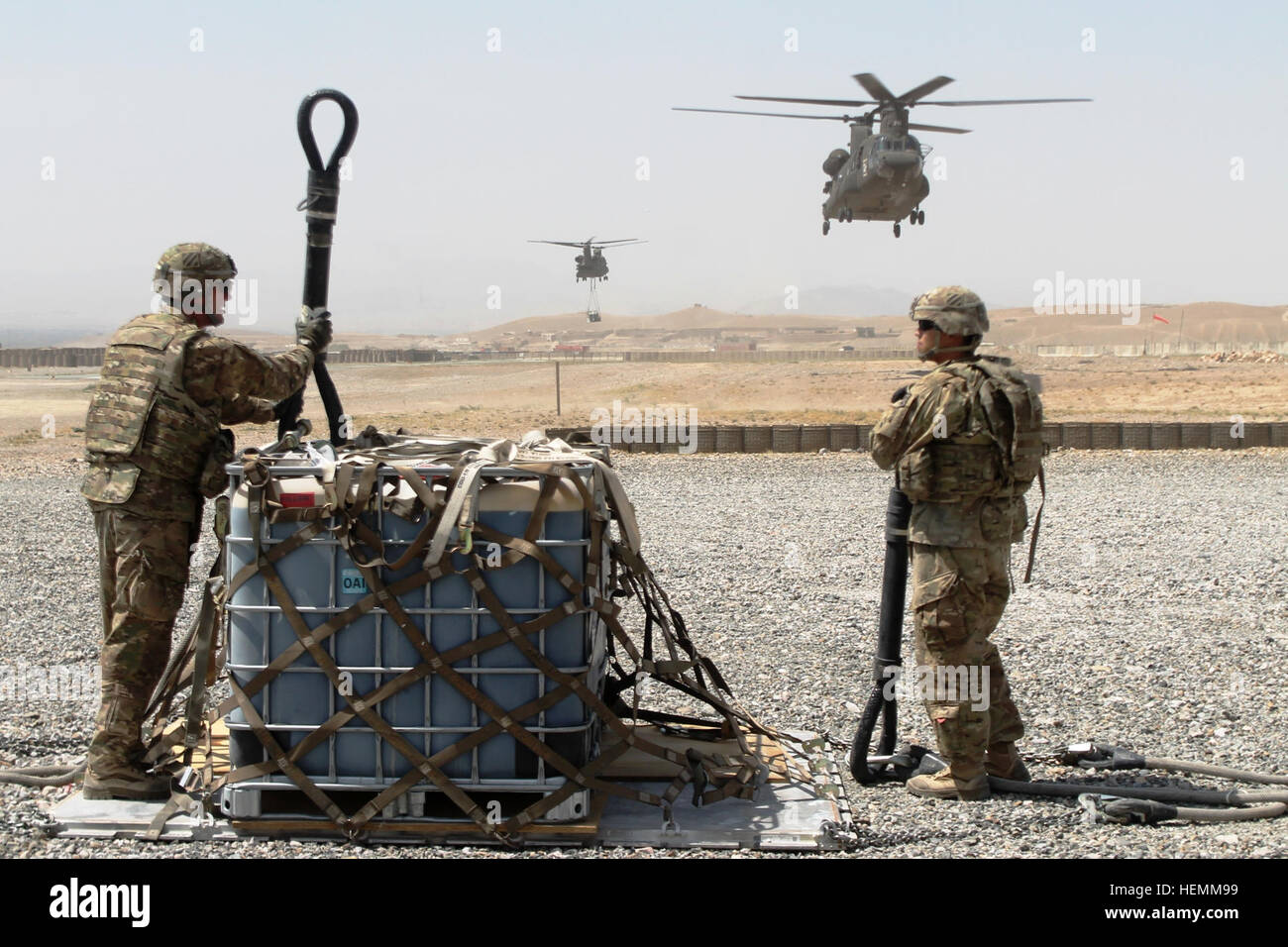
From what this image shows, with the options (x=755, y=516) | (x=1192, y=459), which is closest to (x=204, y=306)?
(x=755, y=516)

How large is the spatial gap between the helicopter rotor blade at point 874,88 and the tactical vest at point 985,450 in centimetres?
2790

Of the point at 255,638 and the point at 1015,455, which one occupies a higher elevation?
the point at 1015,455

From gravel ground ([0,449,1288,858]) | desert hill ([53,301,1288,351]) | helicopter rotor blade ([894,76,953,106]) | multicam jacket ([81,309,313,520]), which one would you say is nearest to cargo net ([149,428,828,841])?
gravel ground ([0,449,1288,858])

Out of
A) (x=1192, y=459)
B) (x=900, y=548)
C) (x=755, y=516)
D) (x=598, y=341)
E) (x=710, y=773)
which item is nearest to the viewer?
(x=710, y=773)

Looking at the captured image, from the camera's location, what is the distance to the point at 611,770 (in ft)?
17.8

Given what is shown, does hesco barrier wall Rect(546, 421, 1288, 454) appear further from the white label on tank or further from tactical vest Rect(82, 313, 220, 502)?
the white label on tank

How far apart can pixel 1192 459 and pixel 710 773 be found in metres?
21.2

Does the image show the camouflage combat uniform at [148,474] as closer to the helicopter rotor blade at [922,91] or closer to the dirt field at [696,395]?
the dirt field at [696,395]

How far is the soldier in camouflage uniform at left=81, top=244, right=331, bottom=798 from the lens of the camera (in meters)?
5.16

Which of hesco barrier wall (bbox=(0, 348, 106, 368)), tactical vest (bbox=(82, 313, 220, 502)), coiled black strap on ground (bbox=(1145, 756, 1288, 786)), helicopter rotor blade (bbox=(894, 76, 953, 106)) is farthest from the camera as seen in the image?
hesco barrier wall (bbox=(0, 348, 106, 368))

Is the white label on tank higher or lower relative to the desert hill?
lower

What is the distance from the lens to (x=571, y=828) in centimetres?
473

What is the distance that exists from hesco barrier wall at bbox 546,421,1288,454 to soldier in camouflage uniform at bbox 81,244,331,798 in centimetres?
2070

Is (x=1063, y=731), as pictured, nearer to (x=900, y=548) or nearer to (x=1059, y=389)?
(x=900, y=548)
